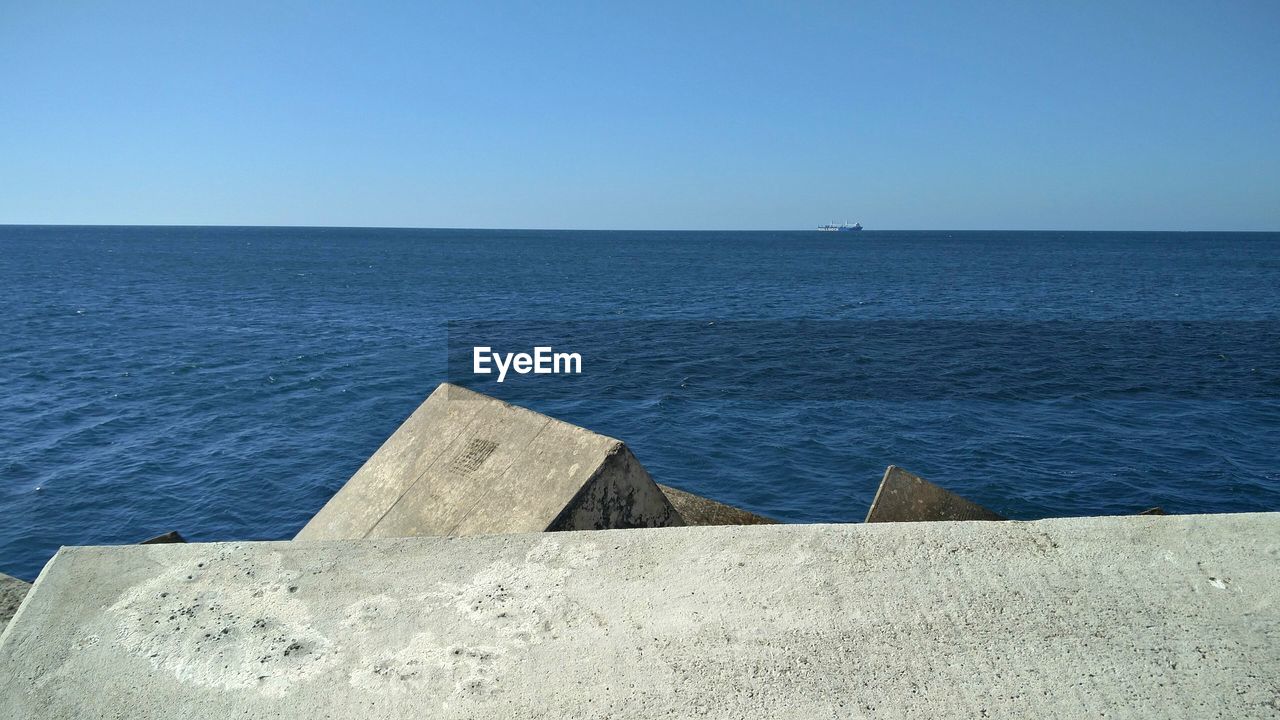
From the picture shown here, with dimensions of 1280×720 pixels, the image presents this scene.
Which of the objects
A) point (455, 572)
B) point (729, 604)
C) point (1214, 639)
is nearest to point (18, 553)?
point (455, 572)

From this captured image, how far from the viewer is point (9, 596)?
154 inches

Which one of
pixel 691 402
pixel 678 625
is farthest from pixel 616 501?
pixel 691 402

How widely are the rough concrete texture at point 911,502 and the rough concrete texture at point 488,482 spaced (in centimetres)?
121

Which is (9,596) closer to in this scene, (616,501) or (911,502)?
(616,501)

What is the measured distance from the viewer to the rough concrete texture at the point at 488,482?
4273 millimetres

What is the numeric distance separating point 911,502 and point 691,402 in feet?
49.8

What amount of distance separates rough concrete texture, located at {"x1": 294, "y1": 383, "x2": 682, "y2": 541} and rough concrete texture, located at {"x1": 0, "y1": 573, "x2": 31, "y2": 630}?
138cm

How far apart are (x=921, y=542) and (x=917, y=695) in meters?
0.91

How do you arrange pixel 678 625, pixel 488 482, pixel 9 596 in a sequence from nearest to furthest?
pixel 678 625, pixel 9 596, pixel 488 482

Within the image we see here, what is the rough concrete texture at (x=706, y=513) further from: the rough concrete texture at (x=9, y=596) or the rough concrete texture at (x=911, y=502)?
the rough concrete texture at (x=9, y=596)

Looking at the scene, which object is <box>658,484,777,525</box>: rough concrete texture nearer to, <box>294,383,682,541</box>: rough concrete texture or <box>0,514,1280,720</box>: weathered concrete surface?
<box>294,383,682,541</box>: rough concrete texture

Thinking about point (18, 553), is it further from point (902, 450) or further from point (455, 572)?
point (902, 450)

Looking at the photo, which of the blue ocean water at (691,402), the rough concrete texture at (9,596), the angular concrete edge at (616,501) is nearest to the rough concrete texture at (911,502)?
the angular concrete edge at (616,501)

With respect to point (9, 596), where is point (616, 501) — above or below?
above
